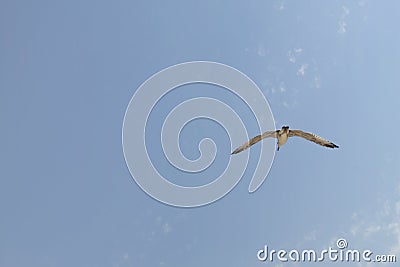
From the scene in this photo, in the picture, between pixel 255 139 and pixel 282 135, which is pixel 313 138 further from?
pixel 255 139

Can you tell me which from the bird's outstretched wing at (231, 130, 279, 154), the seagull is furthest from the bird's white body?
the bird's outstretched wing at (231, 130, 279, 154)

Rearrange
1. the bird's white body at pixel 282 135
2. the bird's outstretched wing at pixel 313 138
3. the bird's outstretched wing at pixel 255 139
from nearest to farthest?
the bird's outstretched wing at pixel 313 138 → the bird's white body at pixel 282 135 → the bird's outstretched wing at pixel 255 139

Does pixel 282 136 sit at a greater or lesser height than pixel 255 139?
greater

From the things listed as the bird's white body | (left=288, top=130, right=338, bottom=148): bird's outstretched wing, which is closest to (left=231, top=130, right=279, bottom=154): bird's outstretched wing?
the bird's white body

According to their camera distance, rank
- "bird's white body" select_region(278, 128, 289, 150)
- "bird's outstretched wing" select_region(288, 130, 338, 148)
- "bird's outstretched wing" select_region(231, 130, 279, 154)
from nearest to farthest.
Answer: "bird's outstretched wing" select_region(288, 130, 338, 148) < "bird's white body" select_region(278, 128, 289, 150) < "bird's outstretched wing" select_region(231, 130, 279, 154)

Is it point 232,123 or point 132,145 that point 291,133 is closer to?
point 232,123

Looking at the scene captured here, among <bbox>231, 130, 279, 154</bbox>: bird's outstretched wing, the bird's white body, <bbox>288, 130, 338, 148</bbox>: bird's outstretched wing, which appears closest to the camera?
A: <bbox>288, 130, 338, 148</bbox>: bird's outstretched wing

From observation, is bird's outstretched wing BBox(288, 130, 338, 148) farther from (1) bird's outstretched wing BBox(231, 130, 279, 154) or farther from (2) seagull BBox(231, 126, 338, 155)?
(1) bird's outstretched wing BBox(231, 130, 279, 154)

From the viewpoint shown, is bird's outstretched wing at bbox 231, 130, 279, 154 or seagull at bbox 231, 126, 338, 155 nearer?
seagull at bbox 231, 126, 338, 155

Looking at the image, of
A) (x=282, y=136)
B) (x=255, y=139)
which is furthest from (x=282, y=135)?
(x=255, y=139)

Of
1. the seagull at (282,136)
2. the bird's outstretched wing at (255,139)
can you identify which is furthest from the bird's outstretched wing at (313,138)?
the bird's outstretched wing at (255,139)

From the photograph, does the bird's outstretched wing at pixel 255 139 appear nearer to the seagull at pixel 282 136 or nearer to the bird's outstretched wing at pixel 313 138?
the seagull at pixel 282 136

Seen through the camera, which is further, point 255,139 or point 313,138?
point 255,139

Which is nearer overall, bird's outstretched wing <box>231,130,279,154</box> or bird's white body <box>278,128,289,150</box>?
bird's white body <box>278,128,289,150</box>
